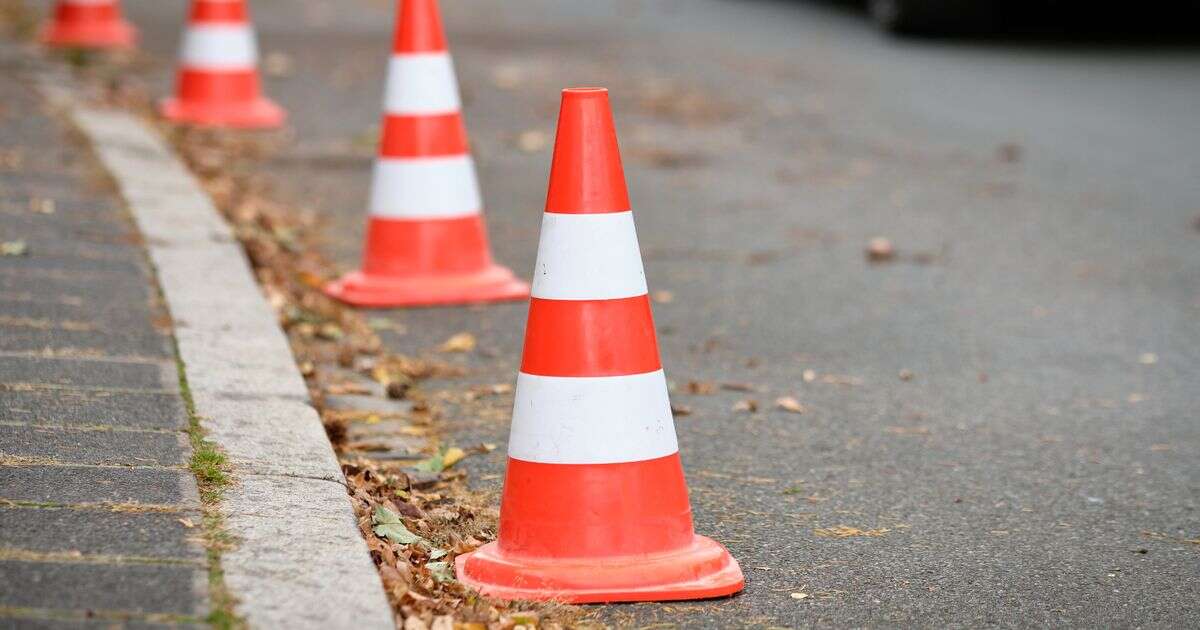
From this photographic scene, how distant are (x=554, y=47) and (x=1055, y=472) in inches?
298

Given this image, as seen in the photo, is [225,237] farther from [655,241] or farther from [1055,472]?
[1055,472]

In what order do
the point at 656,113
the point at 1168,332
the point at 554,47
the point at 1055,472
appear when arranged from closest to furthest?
the point at 1055,472 → the point at 1168,332 → the point at 656,113 → the point at 554,47

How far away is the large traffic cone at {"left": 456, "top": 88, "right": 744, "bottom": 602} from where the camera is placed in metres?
2.93

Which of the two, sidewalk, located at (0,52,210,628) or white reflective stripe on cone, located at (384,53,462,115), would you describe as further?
white reflective stripe on cone, located at (384,53,462,115)

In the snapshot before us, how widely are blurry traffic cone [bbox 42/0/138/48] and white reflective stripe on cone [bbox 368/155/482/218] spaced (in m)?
5.04

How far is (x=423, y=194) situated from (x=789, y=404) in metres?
1.51

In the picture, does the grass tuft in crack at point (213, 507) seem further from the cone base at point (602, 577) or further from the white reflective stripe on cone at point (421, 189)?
the white reflective stripe on cone at point (421, 189)

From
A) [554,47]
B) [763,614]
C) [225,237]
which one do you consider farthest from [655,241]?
[554,47]

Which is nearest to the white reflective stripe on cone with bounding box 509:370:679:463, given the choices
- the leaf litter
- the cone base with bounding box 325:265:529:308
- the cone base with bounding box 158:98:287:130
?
the leaf litter

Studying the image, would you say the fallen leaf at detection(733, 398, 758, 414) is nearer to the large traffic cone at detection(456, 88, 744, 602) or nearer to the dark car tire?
the large traffic cone at detection(456, 88, 744, 602)

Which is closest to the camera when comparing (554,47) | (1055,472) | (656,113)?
(1055,472)

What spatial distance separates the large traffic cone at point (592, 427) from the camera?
2.93m

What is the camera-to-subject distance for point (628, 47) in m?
11.0

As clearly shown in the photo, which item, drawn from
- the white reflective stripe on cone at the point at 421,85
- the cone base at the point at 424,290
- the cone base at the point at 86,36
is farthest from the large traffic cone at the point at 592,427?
the cone base at the point at 86,36
